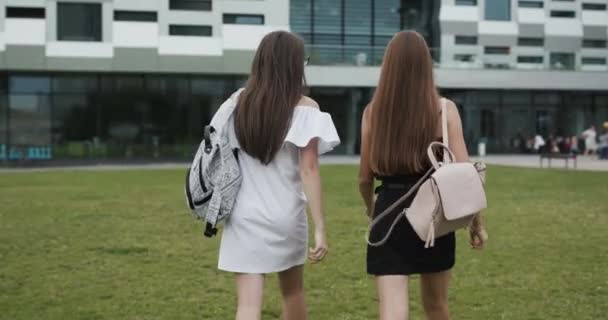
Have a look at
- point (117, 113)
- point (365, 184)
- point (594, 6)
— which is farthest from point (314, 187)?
point (594, 6)

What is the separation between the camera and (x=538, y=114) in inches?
1649

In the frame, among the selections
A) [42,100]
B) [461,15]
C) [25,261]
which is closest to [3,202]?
[25,261]

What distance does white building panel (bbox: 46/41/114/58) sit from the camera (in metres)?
34.2

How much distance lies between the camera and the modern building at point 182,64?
34.7 m

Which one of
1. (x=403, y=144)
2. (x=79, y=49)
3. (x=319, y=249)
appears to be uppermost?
(x=79, y=49)

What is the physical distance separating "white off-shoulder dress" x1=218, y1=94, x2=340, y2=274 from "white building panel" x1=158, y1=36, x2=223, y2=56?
107 feet

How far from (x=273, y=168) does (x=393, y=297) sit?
84 cm

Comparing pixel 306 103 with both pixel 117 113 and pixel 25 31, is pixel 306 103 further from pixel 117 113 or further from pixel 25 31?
pixel 117 113

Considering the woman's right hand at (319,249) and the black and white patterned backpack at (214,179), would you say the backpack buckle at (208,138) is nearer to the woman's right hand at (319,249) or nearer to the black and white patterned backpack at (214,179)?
the black and white patterned backpack at (214,179)

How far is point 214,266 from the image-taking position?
7488 mm

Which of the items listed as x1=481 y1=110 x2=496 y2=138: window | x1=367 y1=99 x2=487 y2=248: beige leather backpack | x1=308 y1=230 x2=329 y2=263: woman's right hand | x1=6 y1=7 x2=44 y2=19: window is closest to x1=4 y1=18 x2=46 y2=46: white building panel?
x1=6 y1=7 x2=44 y2=19: window

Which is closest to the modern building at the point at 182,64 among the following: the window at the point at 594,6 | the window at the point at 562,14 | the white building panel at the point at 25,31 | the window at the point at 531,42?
the white building panel at the point at 25,31

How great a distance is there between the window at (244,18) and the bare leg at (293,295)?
33.8 m

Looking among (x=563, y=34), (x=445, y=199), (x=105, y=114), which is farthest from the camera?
(x=563, y=34)
